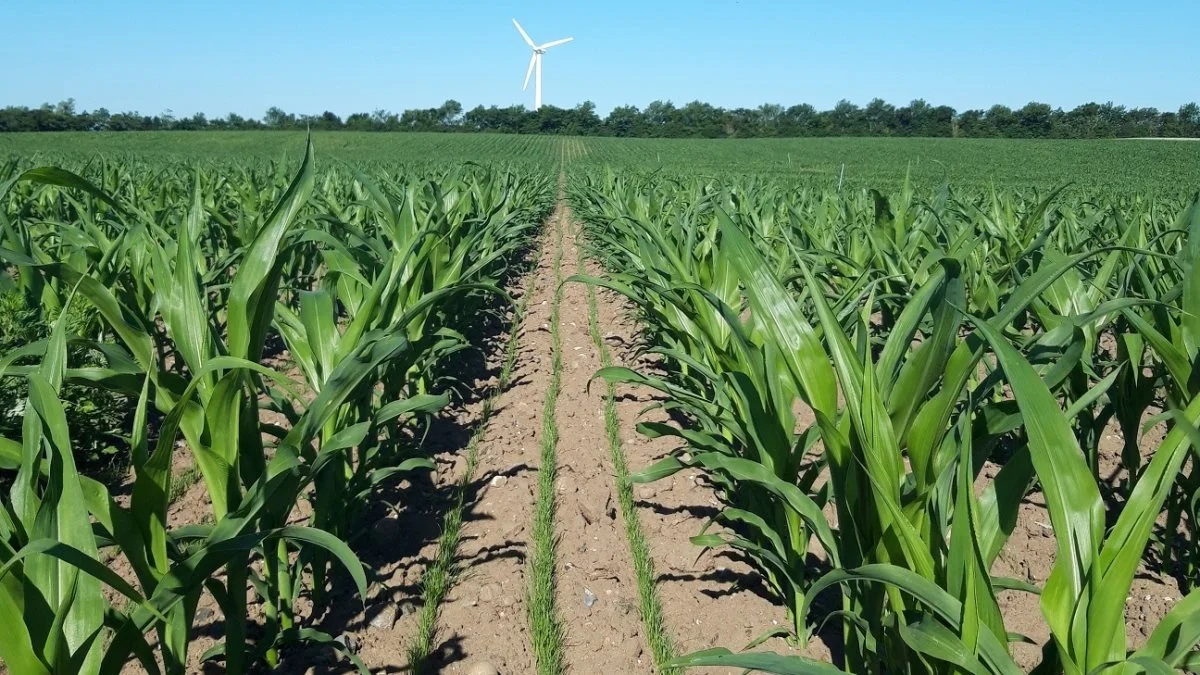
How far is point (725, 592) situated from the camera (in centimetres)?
270

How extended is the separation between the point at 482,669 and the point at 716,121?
8185 cm

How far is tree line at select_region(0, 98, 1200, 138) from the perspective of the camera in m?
69.1

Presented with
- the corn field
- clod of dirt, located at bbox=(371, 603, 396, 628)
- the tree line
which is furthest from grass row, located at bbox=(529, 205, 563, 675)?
the tree line

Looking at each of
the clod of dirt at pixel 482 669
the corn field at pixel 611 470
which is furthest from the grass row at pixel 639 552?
the clod of dirt at pixel 482 669

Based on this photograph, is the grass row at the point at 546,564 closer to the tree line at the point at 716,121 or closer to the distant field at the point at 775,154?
the distant field at the point at 775,154

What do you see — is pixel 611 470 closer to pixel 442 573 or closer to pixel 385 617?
pixel 442 573

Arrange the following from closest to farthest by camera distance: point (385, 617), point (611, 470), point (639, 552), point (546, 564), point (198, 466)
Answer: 1. point (198, 466)
2. point (385, 617)
3. point (546, 564)
4. point (639, 552)
5. point (611, 470)

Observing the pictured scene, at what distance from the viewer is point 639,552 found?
9.62 feet

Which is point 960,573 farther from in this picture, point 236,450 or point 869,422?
point 236,450

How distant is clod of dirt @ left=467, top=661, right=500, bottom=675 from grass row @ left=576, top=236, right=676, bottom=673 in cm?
46

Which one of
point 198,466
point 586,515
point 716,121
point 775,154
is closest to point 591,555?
point 586,515

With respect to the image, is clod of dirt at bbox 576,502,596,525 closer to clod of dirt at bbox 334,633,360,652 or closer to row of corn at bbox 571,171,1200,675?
row of corn at bbox 571,171,1200,675

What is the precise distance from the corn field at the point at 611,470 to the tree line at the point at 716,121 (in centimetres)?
7204

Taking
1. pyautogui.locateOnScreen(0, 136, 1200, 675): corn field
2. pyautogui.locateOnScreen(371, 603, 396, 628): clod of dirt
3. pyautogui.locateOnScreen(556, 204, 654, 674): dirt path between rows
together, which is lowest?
pyautogui.locateOnScreen(556, 204, 654, 674): dirt path between rows
